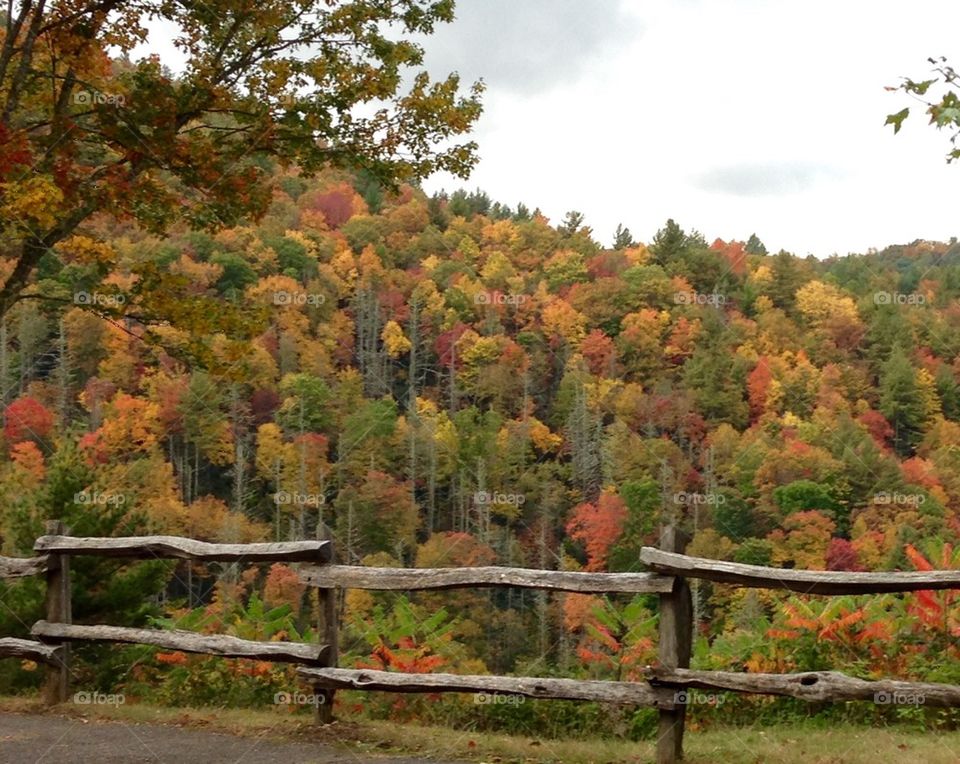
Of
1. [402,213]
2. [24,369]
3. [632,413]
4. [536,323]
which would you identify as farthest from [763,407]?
[24,369]

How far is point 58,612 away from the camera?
8.77 meters

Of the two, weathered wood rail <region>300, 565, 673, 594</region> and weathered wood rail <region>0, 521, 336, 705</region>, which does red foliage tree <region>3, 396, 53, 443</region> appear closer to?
weathered wood rail <region>0, 521, 336, 705</region>

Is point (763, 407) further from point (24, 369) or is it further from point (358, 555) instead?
point (24, 369)

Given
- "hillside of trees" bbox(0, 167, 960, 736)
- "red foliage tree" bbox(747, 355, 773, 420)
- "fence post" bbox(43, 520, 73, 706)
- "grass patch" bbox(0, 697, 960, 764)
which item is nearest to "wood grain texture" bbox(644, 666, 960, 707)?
"grass patch" bbox(0, 697, 960, 764)

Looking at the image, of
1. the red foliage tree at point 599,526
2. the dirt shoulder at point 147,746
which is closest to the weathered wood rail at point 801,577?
the dirt shoulder at point 147,746

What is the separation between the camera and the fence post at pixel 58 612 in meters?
8.73

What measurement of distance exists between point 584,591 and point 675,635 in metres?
0.63

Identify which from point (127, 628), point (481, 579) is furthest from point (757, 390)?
point (481, 579)

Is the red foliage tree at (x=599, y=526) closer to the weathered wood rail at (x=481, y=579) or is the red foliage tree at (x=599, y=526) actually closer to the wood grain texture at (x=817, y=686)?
the weathered wood rail at (x=481, y=579)

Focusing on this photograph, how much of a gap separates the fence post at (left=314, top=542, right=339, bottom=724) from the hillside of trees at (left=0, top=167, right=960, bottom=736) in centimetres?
3885

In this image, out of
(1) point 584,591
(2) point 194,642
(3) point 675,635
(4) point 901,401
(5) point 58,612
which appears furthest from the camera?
(4) point 901,401

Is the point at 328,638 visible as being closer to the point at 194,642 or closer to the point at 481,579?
the point at 194,642

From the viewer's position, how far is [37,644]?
868 cm

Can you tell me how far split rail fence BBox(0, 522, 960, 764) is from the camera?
6191 mm
